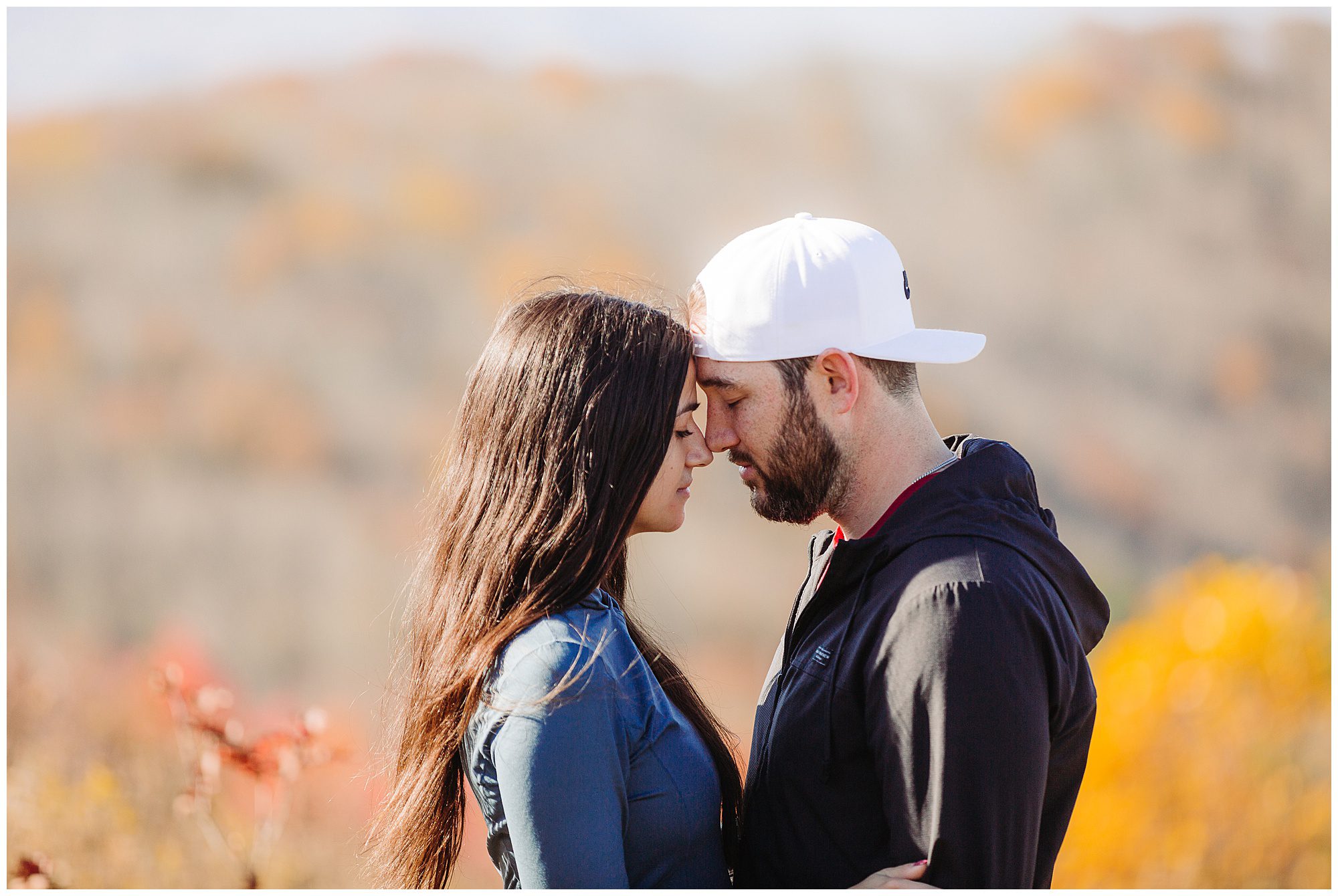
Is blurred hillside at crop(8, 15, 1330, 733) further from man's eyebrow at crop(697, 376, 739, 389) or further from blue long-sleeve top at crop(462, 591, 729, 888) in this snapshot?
blue long-sleeve top at crop(462, 591, 729, 888)

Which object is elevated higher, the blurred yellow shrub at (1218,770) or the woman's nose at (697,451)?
the woman's nose at (697,451)

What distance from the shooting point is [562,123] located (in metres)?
7.62

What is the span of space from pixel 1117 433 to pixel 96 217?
7.33m

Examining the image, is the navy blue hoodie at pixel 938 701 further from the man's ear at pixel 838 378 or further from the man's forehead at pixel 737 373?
the man's forehead at pixel 737 373

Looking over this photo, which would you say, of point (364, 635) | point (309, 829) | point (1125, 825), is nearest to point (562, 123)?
point (364, 635)

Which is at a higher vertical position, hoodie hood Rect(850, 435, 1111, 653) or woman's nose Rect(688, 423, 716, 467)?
woman's nose Rect(688, 423, 716, 467)

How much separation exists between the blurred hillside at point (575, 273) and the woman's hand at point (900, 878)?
Answer: 458 cm

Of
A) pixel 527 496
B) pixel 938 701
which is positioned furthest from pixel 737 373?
pixel 938 701

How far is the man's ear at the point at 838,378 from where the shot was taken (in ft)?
7.32

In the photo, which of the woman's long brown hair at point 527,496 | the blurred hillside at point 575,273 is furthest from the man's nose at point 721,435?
the blurred hillside at point 575,273

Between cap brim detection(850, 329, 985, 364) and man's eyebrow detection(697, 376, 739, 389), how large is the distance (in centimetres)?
27

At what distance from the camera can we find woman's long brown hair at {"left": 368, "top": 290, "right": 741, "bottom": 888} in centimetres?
196

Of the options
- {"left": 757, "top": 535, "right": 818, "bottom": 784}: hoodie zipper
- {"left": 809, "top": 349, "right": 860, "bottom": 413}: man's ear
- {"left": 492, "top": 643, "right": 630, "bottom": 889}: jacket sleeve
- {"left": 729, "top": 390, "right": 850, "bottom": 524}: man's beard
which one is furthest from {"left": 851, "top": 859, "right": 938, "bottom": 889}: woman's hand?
{"left": 809, "top": 349, "right": 860, "bottom": 413}: man's ear

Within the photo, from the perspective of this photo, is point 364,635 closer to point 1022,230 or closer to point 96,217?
point 96,217
